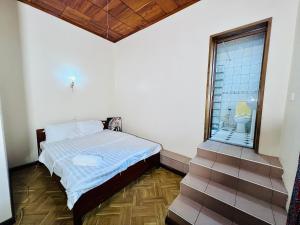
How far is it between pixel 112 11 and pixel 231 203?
11.2 ft

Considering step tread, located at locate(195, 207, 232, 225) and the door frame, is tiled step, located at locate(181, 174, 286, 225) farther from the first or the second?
the door frame

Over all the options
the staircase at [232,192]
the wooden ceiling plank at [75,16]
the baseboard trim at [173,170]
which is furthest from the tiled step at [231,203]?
the wooden ceiling plank at [75,16]

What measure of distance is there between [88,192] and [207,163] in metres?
1.57

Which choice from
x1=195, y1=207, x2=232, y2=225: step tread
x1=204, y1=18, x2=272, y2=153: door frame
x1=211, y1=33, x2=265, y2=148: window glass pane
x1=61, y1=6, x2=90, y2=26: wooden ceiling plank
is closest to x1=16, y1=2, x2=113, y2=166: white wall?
x1=61, y1=6, x2=90, y2=26: wooden ceiling plank

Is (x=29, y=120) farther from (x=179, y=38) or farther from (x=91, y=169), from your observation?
(x=179, y=38)

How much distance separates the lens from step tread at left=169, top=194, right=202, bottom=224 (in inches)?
57.1

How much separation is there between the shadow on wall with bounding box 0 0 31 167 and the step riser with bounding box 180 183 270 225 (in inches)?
119

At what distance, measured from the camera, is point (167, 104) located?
2.79m

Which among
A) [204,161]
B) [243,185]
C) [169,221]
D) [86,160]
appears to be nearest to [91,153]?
[86,160]

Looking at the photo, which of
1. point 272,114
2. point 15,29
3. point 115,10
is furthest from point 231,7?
point 15,29

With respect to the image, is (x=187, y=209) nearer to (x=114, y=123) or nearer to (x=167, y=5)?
(x=114, y=123)

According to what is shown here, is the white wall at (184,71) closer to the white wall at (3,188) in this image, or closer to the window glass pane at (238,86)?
the window glass pane at (238,86)

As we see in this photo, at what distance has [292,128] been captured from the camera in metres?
1.39

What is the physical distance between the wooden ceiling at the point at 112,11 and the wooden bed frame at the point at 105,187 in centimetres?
236
